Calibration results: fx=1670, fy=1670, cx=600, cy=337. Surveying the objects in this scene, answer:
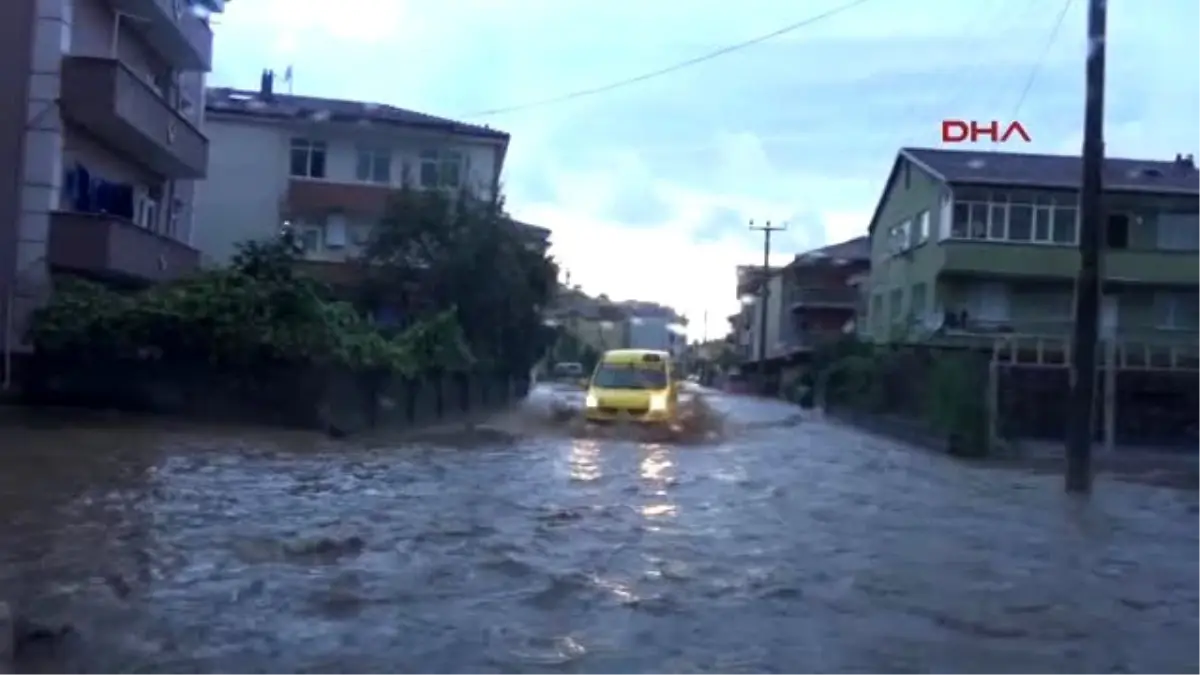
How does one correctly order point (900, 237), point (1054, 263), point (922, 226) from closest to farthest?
point (1054, 263) → point (922, 226) → point (900, 237)

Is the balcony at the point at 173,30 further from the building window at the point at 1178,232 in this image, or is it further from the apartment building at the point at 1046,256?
the building window at the point at 1178,232

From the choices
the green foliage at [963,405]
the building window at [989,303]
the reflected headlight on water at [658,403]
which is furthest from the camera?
the building window at [989,303]

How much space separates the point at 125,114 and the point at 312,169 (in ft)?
77.3

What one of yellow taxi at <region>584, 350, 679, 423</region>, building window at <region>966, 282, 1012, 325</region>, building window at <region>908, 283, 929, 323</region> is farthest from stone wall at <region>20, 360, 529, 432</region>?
building window at <region>966, 282, 1012, 325</region>

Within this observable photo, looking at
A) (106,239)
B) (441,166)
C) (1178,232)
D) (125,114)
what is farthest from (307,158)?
(1178,232)

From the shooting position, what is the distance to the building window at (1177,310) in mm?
53031

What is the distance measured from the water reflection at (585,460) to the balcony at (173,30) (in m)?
11.9

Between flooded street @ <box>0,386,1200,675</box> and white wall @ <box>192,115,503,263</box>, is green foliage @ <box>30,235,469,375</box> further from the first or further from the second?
white wall @ <box>192,115,503,263</box>

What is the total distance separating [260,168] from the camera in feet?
171

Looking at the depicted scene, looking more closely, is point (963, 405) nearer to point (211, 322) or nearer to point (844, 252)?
point (211, 322)

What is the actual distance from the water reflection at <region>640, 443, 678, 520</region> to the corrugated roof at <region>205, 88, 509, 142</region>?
2678 cm

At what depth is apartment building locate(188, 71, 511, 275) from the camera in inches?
2045

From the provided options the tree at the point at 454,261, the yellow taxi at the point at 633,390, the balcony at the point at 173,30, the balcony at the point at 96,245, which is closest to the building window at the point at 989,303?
the tree at the point at 454,261

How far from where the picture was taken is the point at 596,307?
158 m
